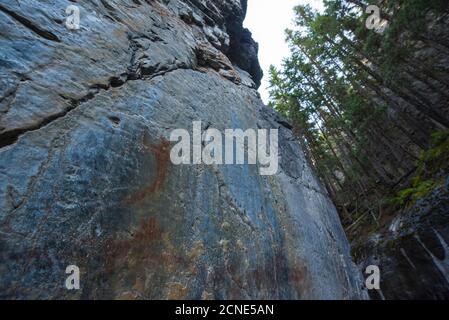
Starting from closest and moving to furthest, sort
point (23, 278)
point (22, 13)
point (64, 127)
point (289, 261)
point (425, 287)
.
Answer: point (23, 278), point (64, 127), point (22, 13), point (289, 261), point (425, 287)

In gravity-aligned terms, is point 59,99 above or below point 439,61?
below

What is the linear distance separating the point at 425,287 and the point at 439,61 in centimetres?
1668

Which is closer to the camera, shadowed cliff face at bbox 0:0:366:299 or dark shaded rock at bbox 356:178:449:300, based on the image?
shadowed cliff face at bbox 0:0:366:299

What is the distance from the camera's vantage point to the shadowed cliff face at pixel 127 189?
2674mm

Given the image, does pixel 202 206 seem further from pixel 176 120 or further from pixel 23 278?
pixel 23 278

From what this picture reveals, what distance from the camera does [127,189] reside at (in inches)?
132

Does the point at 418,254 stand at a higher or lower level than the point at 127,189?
higher

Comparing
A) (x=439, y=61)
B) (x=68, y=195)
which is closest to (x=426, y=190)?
(x=68, y=195)

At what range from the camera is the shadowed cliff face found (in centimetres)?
267

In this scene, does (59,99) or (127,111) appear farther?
(127,111)

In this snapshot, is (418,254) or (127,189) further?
(418,254)

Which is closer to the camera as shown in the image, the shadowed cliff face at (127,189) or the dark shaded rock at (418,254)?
the shadowed cliff face at (127,189)

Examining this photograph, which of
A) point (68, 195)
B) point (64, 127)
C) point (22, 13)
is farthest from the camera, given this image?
point (22, 13)

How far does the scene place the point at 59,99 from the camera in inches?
132
